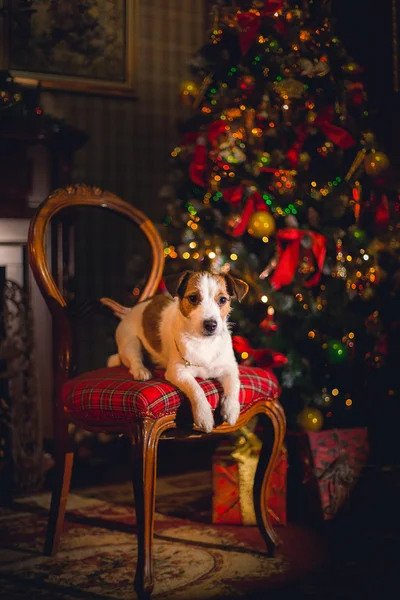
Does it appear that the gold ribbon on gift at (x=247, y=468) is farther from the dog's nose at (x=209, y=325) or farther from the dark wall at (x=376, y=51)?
the dark wall at (x=376, y=51)

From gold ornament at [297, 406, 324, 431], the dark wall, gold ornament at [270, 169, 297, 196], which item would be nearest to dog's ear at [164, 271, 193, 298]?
gold ornament at [297, 406, 324, 431]

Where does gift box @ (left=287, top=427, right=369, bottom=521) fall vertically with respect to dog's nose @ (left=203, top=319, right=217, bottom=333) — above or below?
below

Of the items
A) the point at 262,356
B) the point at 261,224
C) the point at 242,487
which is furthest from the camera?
the point at 261,224

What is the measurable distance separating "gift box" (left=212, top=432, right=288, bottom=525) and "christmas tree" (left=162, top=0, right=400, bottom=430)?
1.18ft

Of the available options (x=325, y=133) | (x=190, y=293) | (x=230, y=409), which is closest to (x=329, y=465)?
(x=230, y=409)

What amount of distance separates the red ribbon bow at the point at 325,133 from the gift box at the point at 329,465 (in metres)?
1.30

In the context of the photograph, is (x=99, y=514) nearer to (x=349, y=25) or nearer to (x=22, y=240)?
(x=22, y=240)

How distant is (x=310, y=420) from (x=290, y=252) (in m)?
0.75

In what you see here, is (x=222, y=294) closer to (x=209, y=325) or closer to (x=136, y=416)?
(x=209, y=325)

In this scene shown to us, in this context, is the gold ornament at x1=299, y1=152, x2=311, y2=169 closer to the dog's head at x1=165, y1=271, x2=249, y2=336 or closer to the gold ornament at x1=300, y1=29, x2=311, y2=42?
the gold ornament at x1=300, y1=29, x2=311, y2=42

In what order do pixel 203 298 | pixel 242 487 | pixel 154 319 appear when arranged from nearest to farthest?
pixel 203 298 → pixel 154 319 → pixel 242 487

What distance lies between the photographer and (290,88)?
3.31 m

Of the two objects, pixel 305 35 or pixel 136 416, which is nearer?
pixel 136 416

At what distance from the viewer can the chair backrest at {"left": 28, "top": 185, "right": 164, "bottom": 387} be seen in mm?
2479
